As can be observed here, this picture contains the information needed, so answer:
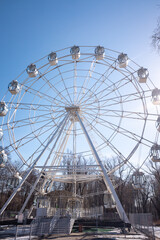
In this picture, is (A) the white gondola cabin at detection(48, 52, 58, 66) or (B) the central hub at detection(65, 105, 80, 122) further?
(B) the central hub at detection(65, 105, 80, 122)

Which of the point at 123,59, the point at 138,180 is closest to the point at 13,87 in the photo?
the point at 123,59

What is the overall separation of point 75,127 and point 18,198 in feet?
95.3

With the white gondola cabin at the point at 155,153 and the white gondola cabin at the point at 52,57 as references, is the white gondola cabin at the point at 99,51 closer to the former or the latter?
the white gondola cabin at the point at 52,57

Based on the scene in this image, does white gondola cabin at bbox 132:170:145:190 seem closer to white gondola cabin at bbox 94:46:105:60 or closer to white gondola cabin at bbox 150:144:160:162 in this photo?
white gondola cabin at bbox 150:144:160:162

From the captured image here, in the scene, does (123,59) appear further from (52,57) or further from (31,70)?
(31,70)

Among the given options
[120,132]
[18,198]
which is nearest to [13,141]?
[120,132]

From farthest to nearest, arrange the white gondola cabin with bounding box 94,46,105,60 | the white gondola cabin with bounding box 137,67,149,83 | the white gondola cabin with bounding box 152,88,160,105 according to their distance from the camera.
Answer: the white gondola cabin with bounding box 94,46,105,60 → the white gondola cabin with bounding box 137,67,149,83 → the white gondola cabin with bounding box 152,88,160,105

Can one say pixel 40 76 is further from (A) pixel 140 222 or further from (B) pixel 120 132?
(A) pixel 140 222

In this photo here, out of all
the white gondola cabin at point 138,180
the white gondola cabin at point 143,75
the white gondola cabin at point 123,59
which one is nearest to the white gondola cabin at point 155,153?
the white gondola cabin at point 138,180

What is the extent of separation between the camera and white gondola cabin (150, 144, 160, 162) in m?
14.6

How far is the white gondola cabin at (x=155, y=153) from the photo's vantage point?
48.0 feet

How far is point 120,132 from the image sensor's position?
18.7 m

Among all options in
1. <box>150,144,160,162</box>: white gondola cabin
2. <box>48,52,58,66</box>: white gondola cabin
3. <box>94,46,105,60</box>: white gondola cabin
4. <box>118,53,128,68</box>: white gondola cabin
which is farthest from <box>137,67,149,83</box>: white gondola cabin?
<box>48,52,58,66</box>: white gondola cabin

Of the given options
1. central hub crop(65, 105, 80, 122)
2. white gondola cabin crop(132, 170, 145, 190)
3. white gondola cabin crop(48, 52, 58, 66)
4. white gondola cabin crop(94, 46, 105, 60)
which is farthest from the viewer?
central hub crop(65, 105, 80, 122)
